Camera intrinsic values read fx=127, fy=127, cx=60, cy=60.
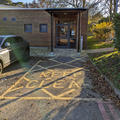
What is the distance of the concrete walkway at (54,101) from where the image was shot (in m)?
3.04

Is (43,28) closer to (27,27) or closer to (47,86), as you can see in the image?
(27,27)

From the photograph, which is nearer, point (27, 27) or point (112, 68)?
point (112, 68)

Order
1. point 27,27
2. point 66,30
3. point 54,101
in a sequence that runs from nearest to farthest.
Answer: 1. point 54,101
2. point 66,30
3. point 27,27

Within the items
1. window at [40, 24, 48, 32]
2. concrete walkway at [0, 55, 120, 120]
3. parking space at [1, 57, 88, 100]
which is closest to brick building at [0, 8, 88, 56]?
window at [40, 24, 48, 32]

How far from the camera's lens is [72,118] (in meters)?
2.95

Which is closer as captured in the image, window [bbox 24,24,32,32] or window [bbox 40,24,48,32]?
window [bbox 40,24,48,32]

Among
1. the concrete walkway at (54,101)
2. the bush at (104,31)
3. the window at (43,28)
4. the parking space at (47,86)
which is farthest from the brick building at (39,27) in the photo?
the concrete walkway at (54,101)

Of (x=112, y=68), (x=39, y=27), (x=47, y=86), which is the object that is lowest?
(x=47, y=86)

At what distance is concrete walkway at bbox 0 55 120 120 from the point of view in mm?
3043

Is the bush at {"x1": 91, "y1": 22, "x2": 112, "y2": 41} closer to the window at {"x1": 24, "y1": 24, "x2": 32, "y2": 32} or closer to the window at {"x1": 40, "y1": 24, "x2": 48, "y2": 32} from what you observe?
the window at {"x1": 40, "y1": 24, "x2": 48, "y2": 32}

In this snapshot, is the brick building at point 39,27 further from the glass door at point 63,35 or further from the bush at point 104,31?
the bush at point 104,31

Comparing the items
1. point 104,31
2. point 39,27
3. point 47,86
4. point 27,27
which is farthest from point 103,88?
point 104,31

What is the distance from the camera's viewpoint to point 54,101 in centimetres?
368

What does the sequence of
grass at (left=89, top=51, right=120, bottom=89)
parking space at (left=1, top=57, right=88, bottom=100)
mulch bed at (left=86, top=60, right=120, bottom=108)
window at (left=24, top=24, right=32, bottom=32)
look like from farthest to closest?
window at (left=24, top=24, right=32, bottom=32) < grass at (left=89, top=51, right=120, bottom=89) < parking space at (left=1, top=57, right=88, bottom=100) < mulch bed at (left=86, top=60, right=120, bottom=108)
